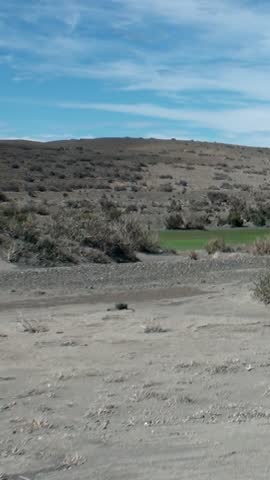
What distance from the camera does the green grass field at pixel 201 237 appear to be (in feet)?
124

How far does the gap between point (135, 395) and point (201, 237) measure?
32.8 m

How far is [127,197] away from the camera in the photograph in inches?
2405

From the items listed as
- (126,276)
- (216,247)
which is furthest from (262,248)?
(126,276)

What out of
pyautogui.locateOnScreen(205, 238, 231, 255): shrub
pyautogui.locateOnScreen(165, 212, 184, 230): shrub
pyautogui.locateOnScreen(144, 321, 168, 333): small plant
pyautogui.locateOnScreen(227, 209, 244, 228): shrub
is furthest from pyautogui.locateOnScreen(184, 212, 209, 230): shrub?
pyautogui.locateOnScreen(144, 321, 168, 333): small plant

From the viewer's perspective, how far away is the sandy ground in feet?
23.2

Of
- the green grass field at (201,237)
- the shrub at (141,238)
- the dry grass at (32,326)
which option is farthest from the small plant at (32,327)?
the green grass field at (201,237)

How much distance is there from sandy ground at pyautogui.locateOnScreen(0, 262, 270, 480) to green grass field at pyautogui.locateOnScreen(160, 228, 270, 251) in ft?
63.9

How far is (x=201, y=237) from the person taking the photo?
42.1 metres

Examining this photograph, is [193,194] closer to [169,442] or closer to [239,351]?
[239,351]

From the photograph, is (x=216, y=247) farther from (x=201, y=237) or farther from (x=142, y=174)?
(x=142, y=174)

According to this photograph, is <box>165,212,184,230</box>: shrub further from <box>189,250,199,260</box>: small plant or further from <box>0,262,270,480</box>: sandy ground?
<box>0,262,270,480</box>: sandy ground

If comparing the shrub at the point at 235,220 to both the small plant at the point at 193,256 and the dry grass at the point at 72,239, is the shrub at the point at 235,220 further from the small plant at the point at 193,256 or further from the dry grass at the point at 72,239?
the small plant at the point at 193,256

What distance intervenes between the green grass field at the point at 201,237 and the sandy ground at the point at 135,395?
19.5 m

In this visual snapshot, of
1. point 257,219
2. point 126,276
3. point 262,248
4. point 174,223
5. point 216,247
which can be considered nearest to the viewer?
point 126,276
